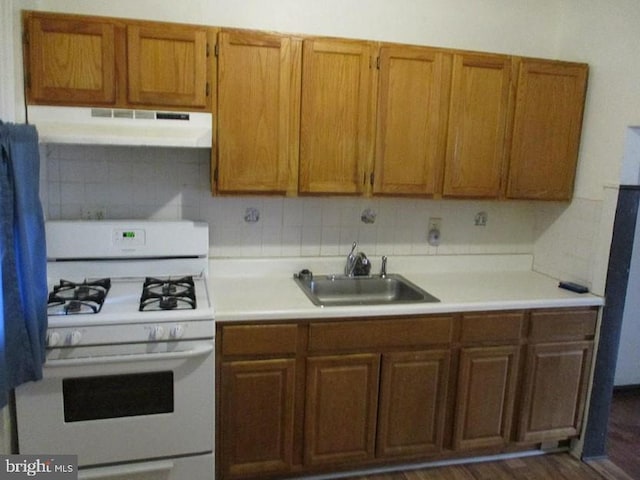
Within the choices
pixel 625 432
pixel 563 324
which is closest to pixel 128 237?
pixel 563 324

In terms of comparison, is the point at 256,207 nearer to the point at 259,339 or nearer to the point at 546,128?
the point at 259,339

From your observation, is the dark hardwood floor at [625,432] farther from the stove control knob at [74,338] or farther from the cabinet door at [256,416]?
the stove control knob at [74,338]

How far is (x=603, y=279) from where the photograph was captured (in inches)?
102

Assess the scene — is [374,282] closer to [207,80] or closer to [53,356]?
[207,80]

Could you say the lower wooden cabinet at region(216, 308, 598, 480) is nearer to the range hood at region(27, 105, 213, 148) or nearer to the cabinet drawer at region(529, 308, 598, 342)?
the cabinet drawer at region(529, 308, 598, 342)

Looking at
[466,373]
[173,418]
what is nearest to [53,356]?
[173,418]

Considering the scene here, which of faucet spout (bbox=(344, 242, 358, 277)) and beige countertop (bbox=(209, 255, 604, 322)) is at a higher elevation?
faucet spout (bbox=(344, 242, 358, 277))

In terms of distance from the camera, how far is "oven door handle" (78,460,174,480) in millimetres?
2004

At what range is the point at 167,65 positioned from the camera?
220 cm

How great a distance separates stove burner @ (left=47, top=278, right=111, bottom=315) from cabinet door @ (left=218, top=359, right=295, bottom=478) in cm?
61

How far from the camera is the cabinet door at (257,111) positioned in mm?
2256

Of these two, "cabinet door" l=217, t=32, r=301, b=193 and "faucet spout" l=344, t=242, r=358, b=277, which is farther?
"faucet spout" l=344, t=242, r=358, b=277

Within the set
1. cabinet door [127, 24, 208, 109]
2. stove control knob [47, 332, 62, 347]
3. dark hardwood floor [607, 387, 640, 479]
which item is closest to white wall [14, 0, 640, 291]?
cabinet door [127, 24, 208, 109]

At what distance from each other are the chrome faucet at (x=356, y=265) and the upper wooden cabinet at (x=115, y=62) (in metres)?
1.12
